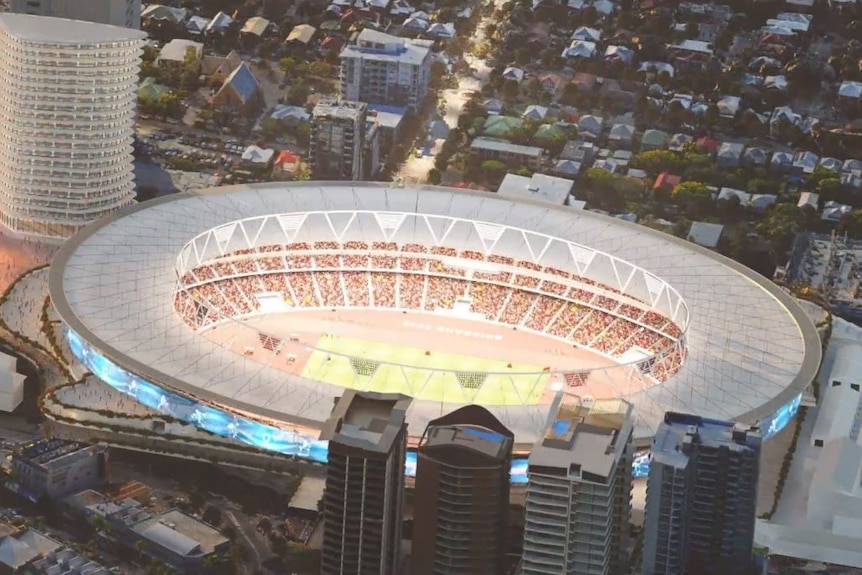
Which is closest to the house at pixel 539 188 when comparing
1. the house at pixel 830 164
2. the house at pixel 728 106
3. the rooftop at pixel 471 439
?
the house at pixel 830 164

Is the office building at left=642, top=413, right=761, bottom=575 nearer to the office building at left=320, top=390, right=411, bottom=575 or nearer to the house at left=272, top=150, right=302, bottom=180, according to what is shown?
the office building at left=320, top=390, right=411, bottom=575

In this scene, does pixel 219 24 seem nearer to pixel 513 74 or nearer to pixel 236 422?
pixel 513 74

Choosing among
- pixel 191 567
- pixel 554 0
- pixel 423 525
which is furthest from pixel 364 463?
pixel 554 0

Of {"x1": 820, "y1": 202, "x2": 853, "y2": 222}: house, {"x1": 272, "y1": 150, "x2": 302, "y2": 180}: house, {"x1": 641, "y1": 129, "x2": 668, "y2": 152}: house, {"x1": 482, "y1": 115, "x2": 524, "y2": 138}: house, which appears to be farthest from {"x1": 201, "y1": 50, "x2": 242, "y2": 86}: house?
{"x1": 820, "y1": 202, "x2": 853, "y2": 222}: house

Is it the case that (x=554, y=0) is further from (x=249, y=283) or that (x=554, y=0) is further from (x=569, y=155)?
(x=249, y=283)

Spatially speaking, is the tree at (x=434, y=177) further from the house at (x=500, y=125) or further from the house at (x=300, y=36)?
the house at (x=300, y=36)

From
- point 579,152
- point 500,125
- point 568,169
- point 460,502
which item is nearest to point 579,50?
point 500,125

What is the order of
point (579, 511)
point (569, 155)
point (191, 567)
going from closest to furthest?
1. point (579, 511)
2. point (191, 567)
3. point (569, 155)
